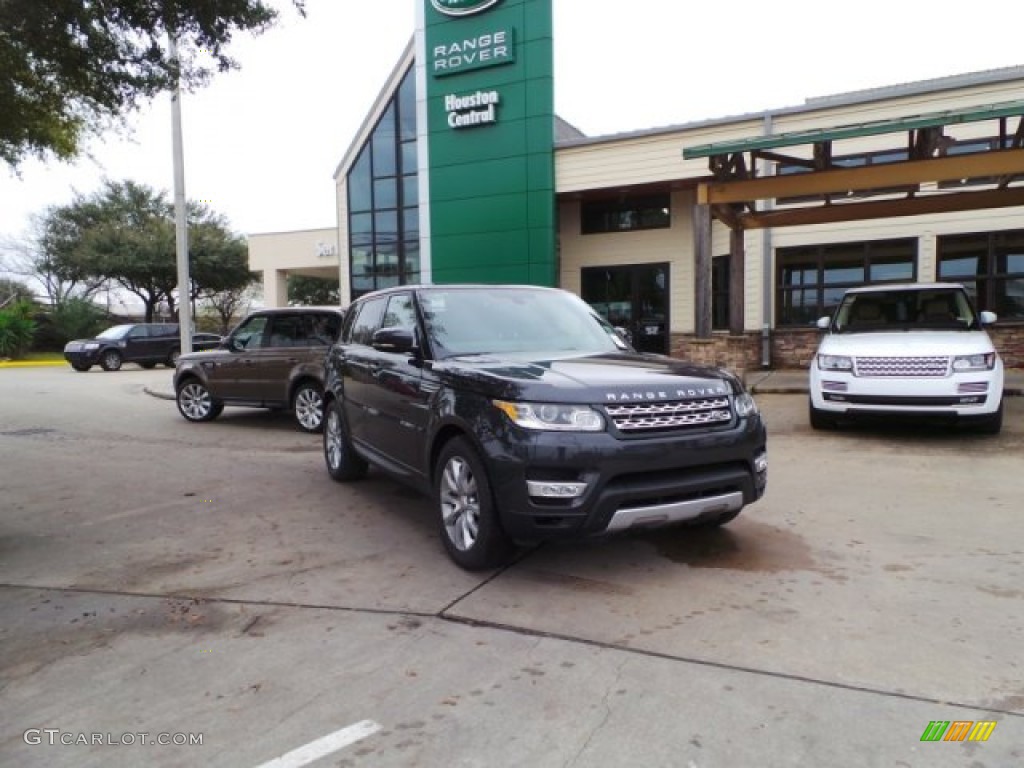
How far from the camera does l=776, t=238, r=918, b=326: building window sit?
16.2 m

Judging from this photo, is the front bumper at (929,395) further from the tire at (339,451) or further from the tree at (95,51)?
the tree at (95,51)

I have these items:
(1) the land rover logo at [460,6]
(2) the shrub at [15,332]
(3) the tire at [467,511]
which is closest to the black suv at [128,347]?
(2) the shrub at [15,332]

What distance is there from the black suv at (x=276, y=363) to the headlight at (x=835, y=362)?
598cm

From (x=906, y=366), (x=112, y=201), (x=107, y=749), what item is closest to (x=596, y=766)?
(x=107, y=749)

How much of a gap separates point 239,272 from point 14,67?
1422 inches

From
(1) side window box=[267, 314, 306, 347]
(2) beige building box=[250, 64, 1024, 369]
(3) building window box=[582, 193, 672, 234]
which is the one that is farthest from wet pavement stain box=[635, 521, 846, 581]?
(3) building window box=[582, 193, 672, 234]

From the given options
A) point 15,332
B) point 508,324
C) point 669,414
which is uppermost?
point 15,332

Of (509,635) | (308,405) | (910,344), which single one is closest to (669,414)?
(509,635)

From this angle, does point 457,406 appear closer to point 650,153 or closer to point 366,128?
point 650,153

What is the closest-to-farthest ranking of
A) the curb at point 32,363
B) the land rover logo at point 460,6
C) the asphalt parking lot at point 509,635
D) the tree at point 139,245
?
the asphalt parking lot at point 509,635, the land rover logo at point 460,6, the curb at point 32,363, the tree at point 139,245

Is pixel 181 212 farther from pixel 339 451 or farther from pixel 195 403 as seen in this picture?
pixel 339 451

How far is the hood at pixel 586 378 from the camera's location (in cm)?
422

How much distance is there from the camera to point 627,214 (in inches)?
788

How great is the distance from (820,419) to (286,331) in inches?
282
